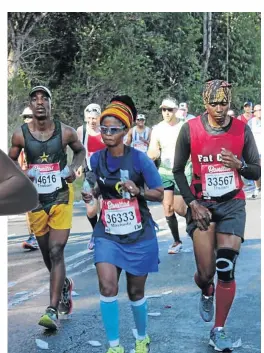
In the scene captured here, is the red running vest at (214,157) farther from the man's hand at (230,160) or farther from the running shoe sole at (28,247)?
the running shoe sole at (28,247)

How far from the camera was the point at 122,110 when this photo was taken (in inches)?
151

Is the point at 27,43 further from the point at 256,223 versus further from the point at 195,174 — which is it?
the point at 256,223

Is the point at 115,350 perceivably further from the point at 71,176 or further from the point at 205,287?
the point at 71,176

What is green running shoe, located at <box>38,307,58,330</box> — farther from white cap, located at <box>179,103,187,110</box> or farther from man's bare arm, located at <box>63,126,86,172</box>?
white cap, located at <box>179,103,187,110</box>

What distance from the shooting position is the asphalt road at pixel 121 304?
4.20m

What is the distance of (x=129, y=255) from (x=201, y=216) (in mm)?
508

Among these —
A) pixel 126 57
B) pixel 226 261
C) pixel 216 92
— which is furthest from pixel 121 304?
pixel 126 57

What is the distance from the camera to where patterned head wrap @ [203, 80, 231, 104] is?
4.09 meters

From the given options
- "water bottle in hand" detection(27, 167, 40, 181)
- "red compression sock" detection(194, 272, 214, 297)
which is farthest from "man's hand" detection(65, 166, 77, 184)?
"red compression sock" detection(194, 272, 214, 297)

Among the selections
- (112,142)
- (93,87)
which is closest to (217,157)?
(112,142)

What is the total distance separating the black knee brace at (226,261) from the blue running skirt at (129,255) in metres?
0.36

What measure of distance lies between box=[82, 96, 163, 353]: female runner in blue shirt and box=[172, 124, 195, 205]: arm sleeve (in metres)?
0.36

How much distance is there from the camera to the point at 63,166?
178 inches

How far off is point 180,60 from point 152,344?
1.64m
